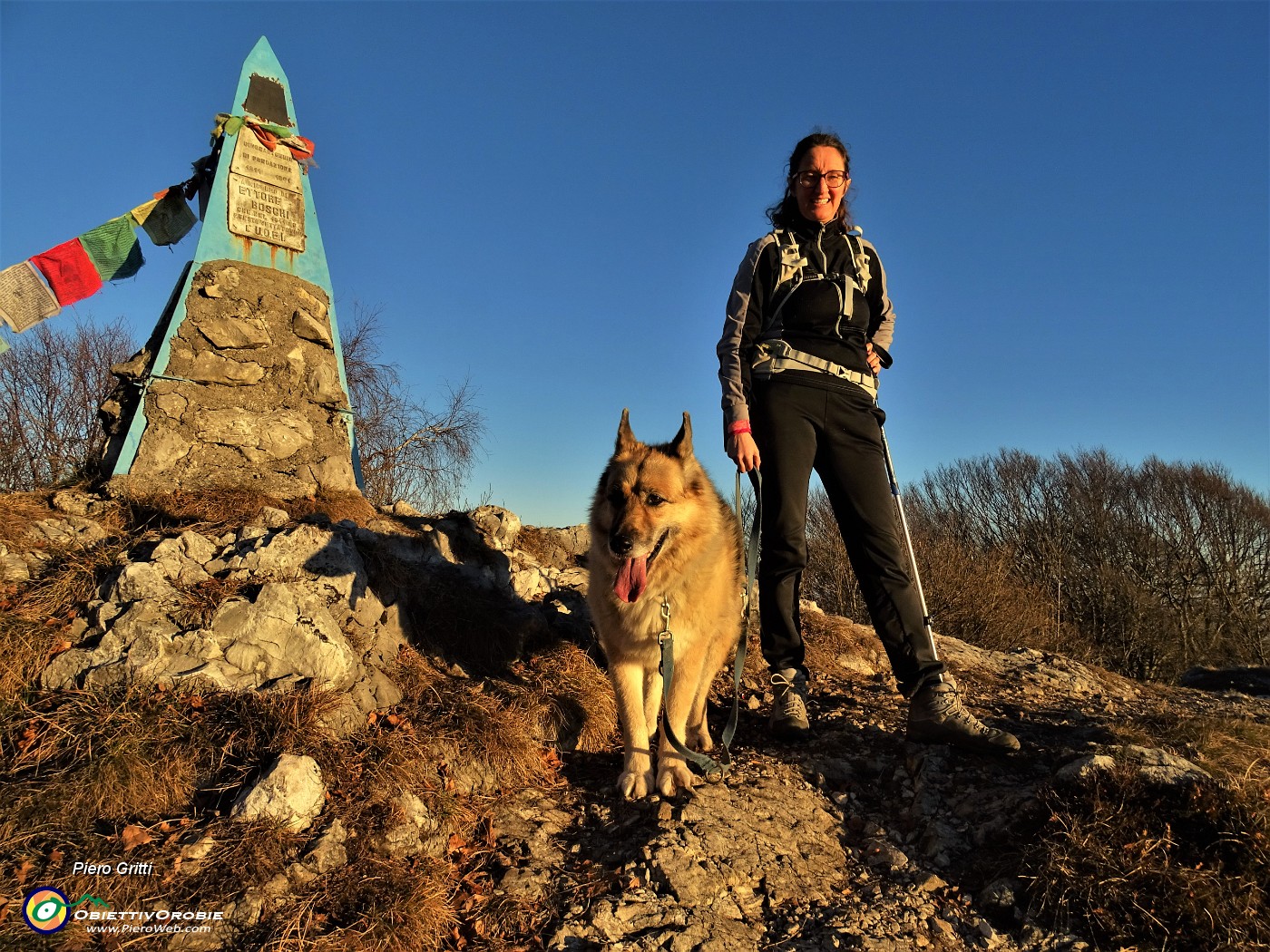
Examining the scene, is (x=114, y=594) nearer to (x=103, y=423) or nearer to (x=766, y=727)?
(x=103, y=423)

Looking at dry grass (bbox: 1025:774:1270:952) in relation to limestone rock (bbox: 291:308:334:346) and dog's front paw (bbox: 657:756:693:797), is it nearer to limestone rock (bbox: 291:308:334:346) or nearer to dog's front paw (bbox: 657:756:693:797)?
dog's front paw (bbox: 657:756:693:797)

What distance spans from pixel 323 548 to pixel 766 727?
8.63 feet

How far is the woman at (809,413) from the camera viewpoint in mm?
3555

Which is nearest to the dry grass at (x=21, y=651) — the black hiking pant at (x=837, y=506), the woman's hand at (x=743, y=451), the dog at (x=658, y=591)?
the dog at (x=658, y=591)

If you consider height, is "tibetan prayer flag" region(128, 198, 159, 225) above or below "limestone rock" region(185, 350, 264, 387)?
above

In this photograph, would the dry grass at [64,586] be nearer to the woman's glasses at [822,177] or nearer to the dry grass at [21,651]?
the dry grass at [21,651]

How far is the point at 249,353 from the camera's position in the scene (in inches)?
220

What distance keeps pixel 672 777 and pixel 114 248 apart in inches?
246

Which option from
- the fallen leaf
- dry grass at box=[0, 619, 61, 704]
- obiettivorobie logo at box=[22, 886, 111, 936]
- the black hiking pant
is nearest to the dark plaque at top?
dry grass at box=[0, 619, 61, 704]

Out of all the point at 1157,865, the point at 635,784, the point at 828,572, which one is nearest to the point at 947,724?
the point at 1157,865

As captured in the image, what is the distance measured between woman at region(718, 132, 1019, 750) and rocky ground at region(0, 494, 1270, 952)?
502mm

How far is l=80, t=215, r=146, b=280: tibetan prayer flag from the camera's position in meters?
5.91

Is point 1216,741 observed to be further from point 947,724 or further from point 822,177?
point 822,177

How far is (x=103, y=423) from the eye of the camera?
17.7 feet
